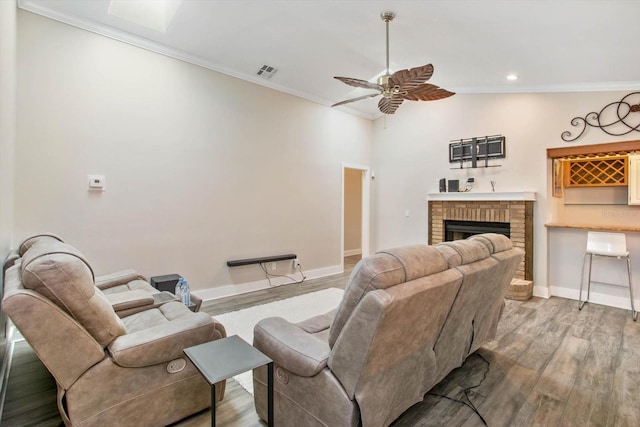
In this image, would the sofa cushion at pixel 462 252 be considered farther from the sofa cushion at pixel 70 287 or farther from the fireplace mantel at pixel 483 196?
the fireplace mantel at pixel 483 196

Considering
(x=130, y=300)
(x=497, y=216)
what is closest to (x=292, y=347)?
(x=130, y=300)

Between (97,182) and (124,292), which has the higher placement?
(97,182)

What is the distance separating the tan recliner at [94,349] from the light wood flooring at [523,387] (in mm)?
278

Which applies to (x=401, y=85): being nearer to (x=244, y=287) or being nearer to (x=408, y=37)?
(x=408, y=37)

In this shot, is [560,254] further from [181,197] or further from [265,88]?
[181,197]

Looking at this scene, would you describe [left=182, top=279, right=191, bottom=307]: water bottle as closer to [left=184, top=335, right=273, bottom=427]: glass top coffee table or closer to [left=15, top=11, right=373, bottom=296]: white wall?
[left=15, top=11, right=373, bottom=296]: white wall

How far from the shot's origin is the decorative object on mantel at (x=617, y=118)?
12.8 ft

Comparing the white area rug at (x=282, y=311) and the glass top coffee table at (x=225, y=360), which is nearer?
the glass top coffee table at (x=225, y=360)

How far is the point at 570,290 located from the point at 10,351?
21.1ft

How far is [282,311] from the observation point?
393 centimetres

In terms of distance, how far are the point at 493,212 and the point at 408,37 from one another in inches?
115

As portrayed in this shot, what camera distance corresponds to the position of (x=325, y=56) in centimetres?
442

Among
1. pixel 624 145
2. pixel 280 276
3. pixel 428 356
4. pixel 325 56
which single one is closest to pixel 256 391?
pixel 428 356

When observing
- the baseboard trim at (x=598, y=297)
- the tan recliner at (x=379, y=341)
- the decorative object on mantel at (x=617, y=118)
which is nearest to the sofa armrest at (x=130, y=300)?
the tan recliner at (x=379, y=341)
